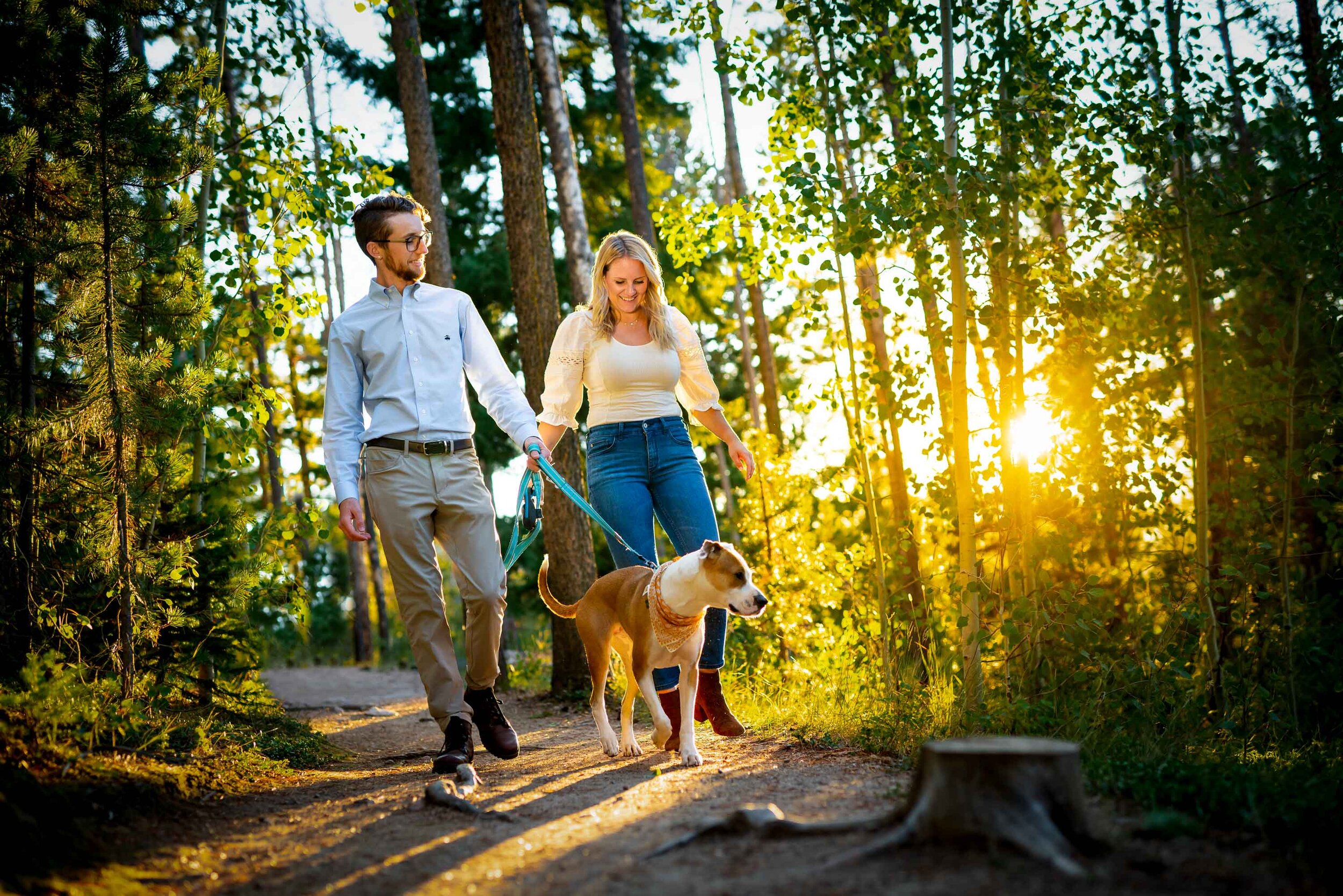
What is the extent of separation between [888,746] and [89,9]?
17.7ft

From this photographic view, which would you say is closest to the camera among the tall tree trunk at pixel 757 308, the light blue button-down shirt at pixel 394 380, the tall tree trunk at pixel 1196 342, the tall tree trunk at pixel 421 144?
the light blue button-down shirt at pixel 394 380

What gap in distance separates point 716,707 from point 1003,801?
8.72ft

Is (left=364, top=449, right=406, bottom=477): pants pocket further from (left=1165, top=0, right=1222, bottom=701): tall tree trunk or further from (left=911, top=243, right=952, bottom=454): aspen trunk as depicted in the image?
(left=1165, top=0, right=1222, bottom=701): tall tree trunk

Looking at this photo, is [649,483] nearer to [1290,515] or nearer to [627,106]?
[1290,515]

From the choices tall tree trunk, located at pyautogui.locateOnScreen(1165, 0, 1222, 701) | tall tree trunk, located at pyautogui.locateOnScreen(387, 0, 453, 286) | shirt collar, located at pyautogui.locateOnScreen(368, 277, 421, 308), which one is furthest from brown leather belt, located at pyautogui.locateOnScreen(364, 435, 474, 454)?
tall tree trunk, located at pyautogui.locateOnScreen(387, 0, 453, 286)

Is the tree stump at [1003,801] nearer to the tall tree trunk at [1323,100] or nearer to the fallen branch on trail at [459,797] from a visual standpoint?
the fallen branch on trail at [459,797]

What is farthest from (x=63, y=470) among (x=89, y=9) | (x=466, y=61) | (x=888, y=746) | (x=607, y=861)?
(x=466, y=61)

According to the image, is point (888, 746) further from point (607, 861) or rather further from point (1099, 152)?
point (1099, 152)

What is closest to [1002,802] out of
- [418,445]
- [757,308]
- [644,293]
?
[418,445]

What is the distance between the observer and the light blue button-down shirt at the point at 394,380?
462 cm

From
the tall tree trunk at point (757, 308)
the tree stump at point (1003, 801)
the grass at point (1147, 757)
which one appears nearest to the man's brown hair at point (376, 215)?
the grass at point (1147, 757)

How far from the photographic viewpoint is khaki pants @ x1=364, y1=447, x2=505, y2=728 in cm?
458

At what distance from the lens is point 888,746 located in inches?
190

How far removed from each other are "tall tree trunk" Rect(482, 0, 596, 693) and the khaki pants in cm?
325
